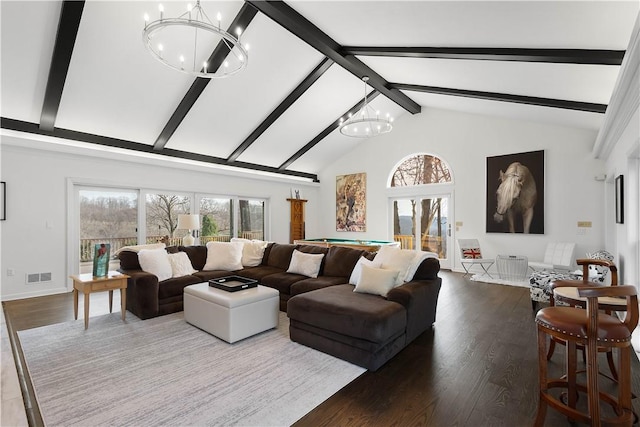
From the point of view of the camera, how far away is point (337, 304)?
2.93m

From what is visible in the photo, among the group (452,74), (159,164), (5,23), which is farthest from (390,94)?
(5,23)

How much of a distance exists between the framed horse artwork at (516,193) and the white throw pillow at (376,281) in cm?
477

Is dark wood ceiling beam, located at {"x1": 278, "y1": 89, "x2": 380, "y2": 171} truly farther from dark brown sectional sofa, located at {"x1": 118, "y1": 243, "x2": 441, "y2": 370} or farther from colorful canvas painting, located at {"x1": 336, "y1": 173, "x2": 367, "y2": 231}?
dark brown sectional sofa, located at {"x1": 118, "y1": 243, "x2": 441, "y2": 370}

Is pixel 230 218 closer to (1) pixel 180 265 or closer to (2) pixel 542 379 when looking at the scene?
(1) pixel 180 265

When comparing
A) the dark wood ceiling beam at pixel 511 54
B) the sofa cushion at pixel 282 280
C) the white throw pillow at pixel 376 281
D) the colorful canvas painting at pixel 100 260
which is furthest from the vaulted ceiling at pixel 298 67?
the sofa cushion at pixel 282 280

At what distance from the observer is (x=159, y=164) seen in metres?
6.70

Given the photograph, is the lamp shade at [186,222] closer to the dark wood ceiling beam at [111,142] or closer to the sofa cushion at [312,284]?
the dark wood ceiling beam at [111,142]

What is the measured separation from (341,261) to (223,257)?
6.48 ft

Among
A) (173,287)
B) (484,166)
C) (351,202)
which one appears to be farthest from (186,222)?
(484,166)

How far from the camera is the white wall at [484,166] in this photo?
5.98 meters

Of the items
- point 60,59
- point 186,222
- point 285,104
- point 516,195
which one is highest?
point 285,104

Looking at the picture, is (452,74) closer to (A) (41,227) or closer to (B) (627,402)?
(B) (627,402)

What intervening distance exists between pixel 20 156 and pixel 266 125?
14.3 feet

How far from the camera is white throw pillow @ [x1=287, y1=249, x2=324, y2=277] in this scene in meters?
4.48
